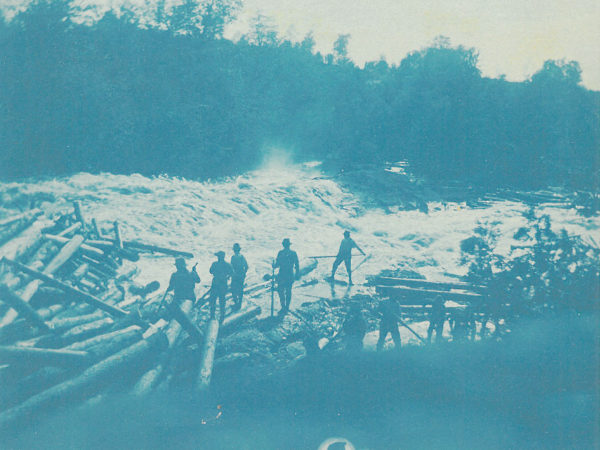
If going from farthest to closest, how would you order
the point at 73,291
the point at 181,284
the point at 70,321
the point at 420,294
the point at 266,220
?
the point at 266,220 → the point at 420,294 → the point at 181,284 → the point at 73,291 → the point at 70,321

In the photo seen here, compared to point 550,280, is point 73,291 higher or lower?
lower

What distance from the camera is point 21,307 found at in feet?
21.8

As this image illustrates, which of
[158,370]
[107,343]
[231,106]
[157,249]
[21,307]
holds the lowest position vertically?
[157,249]

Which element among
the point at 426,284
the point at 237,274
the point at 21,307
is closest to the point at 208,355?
the point at 237,274

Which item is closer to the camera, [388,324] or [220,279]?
[388,324]

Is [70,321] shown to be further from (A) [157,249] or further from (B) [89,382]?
(A) [157,249]

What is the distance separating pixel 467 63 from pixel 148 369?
38394 mm

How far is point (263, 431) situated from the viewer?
18.2ft

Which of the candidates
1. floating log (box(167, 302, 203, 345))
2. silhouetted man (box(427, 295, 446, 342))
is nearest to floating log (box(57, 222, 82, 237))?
floating log (box(167, 302, 203, 345))

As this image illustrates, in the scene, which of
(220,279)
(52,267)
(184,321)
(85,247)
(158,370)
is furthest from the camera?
(85,247)

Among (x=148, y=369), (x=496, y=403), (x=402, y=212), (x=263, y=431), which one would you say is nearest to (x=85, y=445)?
(x=148, y=369)

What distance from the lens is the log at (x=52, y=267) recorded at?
22.3 feet

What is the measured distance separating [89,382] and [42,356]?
30.0 inches

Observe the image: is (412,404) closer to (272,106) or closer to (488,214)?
(488,214)
